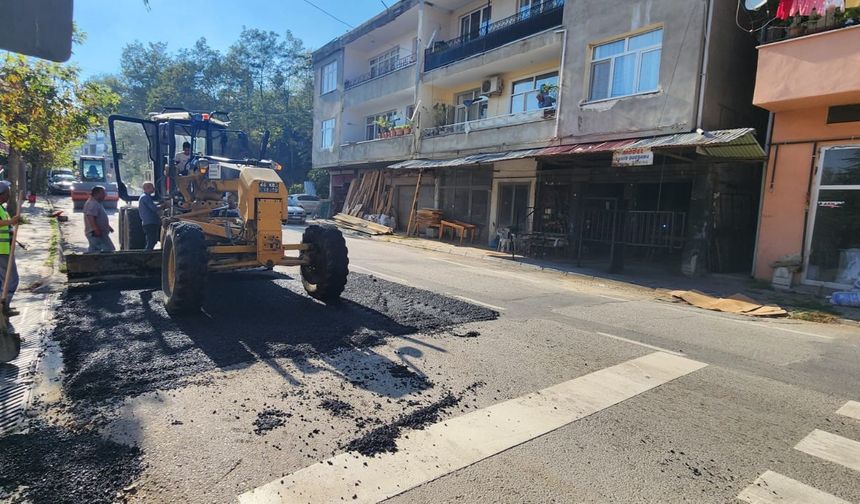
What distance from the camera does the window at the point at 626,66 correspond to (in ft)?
43.0

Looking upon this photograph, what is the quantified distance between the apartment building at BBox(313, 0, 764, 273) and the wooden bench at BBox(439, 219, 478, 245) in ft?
1.45

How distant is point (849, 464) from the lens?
3.38 meters

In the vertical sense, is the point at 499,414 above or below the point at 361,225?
below

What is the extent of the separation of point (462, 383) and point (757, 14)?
13.6 metres

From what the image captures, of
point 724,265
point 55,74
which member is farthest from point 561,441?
point 55,74

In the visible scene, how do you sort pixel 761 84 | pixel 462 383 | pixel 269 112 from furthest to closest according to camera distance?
1. pixel 269 112
2. pixel 761 84
3. pixel 462 383

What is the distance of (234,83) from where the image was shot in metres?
55.8

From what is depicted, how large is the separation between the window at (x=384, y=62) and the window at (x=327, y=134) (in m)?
4.22

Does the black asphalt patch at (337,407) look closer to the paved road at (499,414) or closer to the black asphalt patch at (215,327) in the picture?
the paved road at (499,414)

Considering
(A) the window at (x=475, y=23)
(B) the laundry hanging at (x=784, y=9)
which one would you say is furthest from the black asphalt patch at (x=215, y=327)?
(A) the window at (x=475, y=23)

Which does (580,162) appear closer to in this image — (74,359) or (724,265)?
(724,265)

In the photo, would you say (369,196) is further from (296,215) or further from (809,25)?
(809,25)

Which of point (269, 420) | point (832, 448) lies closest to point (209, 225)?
point (269, 420)

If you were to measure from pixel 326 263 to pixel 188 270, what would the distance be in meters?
1.95
